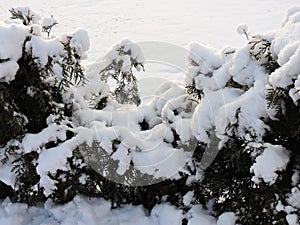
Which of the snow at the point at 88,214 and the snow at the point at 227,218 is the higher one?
the snow at the point at 227,218

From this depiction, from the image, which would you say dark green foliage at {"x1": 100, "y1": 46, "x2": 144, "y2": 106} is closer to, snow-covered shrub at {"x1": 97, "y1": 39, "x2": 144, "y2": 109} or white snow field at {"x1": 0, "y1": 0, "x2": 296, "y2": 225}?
→ snow-covered shrub at {"x1": 97, "y1": 39, "x2": 144, "y2": 109}

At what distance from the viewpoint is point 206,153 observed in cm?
265

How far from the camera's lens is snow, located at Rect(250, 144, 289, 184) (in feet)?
7.34

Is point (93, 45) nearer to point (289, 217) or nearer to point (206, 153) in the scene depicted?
point (206, 153)

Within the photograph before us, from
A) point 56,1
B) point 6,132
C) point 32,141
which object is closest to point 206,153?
point 32,141

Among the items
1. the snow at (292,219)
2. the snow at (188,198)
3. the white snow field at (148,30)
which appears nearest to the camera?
the snow at (292,219)

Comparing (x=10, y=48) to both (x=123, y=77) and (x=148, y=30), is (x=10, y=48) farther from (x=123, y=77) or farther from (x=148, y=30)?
(x=148, y=30)

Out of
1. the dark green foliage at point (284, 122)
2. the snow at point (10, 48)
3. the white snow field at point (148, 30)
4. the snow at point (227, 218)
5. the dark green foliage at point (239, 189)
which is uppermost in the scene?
the snow at point (10, 48)

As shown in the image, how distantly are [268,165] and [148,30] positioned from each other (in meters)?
7.65

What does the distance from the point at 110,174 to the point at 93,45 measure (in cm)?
623

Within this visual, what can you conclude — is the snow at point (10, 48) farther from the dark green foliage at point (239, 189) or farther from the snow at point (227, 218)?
the snow at point (227, 218)

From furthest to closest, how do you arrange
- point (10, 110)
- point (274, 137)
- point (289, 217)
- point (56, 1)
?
point (56, 1)
point (10, 110)
point (274, 137)
point (289, 217)

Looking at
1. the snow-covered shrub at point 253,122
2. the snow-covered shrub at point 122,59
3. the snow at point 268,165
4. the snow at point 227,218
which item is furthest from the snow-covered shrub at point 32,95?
the snow at point 268,165

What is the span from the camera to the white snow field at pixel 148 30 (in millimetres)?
2824
